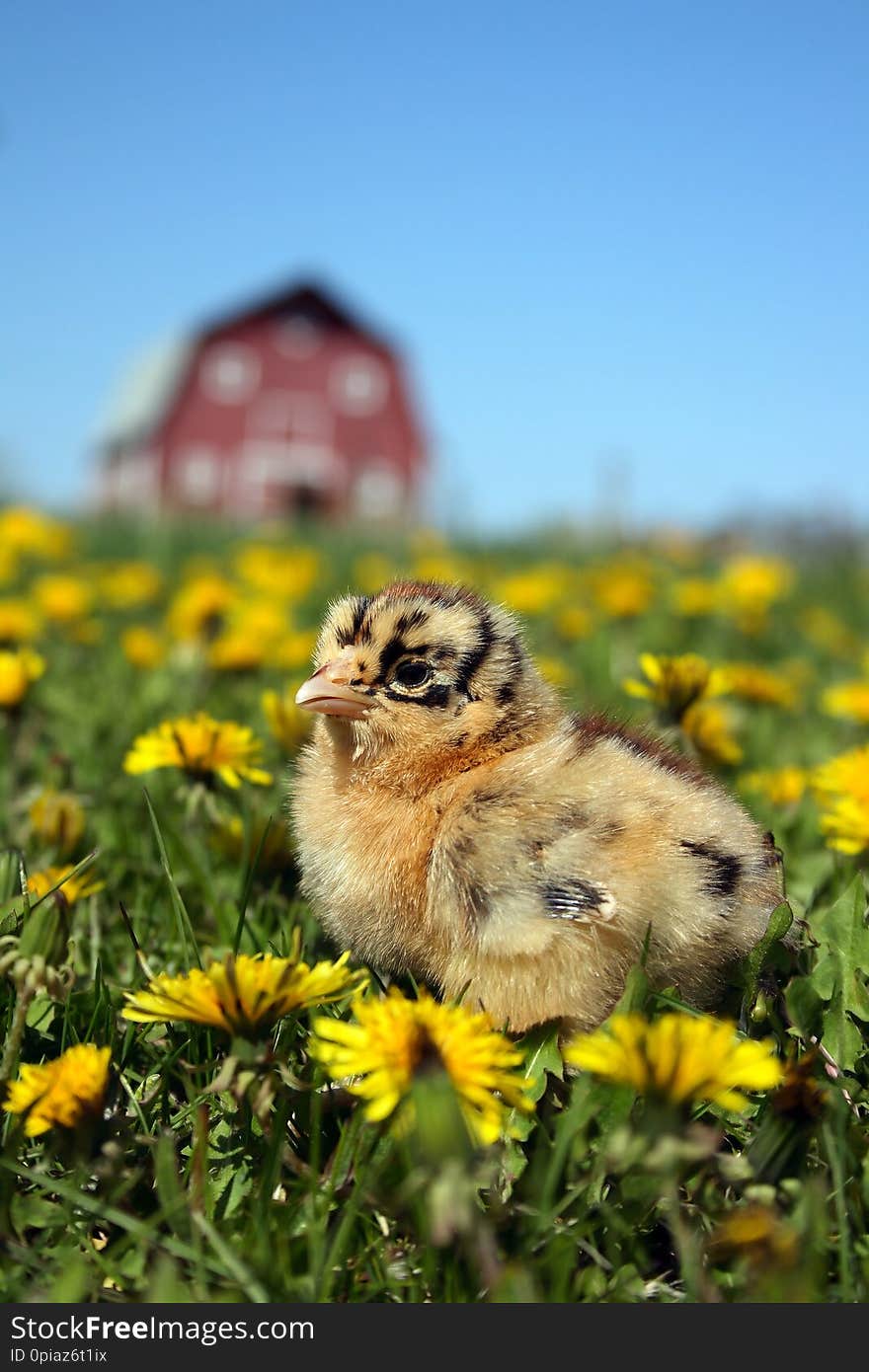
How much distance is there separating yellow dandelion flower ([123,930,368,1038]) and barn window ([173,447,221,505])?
30.2 meters

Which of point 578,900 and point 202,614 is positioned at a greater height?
point 202,614

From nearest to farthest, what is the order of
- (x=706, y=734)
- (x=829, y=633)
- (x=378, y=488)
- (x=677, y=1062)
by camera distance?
1. (x=677, y=1062)
2. (x=706, y=734)
3. (x=829, y=633)
4. (x=378, y=488)

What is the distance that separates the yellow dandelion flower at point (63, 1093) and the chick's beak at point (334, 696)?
57 cm

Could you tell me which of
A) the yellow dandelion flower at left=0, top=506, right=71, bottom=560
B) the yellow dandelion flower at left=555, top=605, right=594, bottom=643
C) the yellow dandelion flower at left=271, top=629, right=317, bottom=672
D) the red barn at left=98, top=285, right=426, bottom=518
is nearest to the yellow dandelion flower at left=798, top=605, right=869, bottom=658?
the yellow dandelion flower at left=555, top=605, right=594, bottom=643

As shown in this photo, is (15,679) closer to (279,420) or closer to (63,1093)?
(63,1093)

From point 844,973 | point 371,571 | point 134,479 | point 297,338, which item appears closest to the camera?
point 844,973

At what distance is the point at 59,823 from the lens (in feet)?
7.14

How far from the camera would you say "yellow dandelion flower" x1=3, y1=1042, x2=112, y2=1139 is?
1314mm

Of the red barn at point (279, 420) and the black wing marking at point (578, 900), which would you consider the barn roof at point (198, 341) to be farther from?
the black wing marking at point (578, 900)

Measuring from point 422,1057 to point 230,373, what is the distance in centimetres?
3307

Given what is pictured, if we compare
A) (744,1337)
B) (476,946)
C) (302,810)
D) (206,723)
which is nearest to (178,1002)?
(476,946)

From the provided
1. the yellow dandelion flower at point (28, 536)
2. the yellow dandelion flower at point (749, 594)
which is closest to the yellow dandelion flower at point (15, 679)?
the yellow dandelion flower at point (28, 536)

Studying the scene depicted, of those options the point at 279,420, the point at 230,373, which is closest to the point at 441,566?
the point at 279,420

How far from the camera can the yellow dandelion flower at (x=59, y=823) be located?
2172 millimetres
